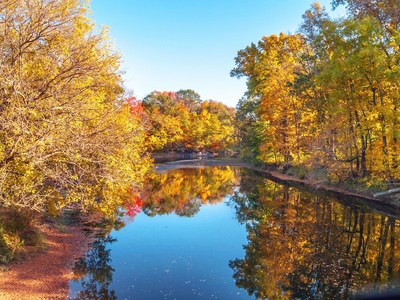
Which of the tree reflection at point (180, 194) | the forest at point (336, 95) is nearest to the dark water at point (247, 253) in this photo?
the tree reflection at point (180, 194)

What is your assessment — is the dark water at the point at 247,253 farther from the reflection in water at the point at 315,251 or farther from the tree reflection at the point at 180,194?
the tree reflection at the point at 180,194

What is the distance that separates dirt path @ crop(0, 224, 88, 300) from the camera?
7465mm

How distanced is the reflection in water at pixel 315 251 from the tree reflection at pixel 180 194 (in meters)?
3.90

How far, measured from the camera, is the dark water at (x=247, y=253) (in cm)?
841

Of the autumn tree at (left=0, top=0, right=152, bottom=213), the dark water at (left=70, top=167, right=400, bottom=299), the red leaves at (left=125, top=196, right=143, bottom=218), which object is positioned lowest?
the dark water at (left=70, top=167, right=400, bottom=299)

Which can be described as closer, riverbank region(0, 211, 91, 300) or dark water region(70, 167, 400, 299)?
riverbank region(0, 211, 91, 300)

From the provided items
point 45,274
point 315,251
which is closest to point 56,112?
point 45,274

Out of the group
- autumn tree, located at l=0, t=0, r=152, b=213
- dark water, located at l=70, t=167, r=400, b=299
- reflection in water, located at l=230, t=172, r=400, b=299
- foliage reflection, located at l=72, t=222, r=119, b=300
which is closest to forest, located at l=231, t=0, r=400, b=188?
dark water, located at l=70, t=167, r=400, b=299

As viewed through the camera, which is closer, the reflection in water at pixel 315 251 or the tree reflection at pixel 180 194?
the reflection in water at pixel 315 251

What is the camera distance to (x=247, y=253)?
36.7 ft

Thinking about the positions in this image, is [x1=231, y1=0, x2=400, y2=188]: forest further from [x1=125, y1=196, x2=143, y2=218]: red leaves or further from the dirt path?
the dirt path

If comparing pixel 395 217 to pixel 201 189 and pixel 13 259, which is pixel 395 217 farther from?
pixel 13 259

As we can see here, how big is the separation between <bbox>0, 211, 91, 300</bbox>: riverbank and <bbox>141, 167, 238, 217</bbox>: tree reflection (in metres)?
6.52

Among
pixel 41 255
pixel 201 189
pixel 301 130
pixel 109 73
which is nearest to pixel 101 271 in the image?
pixel 41 255
